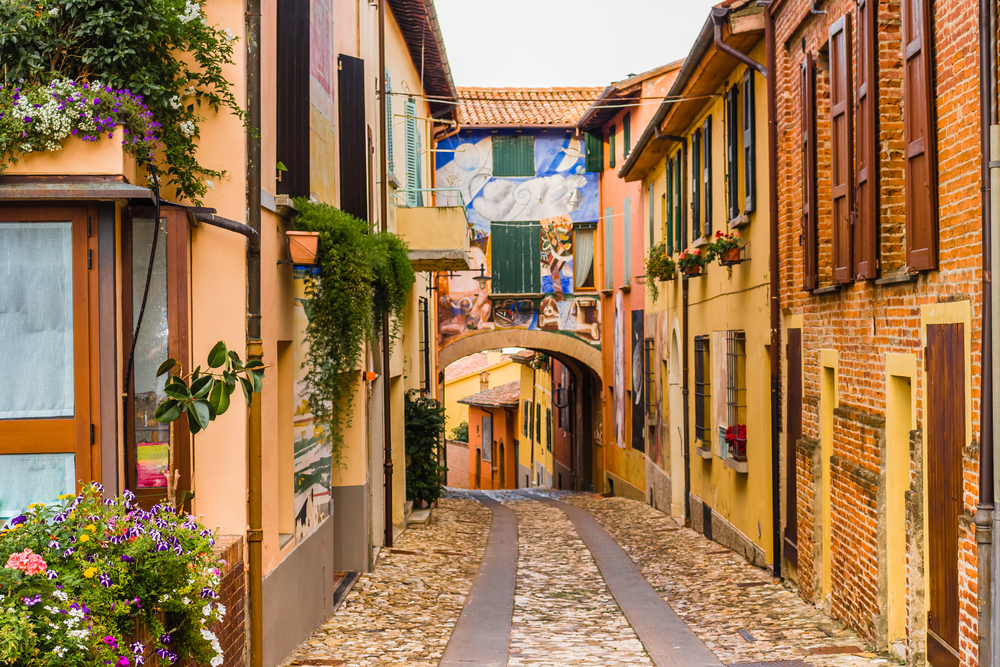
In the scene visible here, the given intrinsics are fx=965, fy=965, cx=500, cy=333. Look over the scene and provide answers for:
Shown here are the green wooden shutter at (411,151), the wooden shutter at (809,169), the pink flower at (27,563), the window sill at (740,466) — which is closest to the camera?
the pink flower at (27,563)

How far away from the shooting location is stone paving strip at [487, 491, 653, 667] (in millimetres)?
7453

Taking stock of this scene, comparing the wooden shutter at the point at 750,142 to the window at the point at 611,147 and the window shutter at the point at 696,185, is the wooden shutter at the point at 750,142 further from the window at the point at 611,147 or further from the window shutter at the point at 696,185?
the window at the point at 611,147

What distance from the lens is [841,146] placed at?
25.6ft

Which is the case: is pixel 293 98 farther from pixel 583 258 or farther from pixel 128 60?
pixel 583 258

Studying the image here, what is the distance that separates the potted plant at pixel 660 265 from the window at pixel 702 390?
1.71 metres

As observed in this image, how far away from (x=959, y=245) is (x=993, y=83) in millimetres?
951

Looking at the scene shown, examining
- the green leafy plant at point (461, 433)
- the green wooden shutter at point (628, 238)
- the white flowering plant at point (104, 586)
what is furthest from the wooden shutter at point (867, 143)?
the green leafy plant at point (461, 433)

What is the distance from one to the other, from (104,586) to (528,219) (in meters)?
19.3

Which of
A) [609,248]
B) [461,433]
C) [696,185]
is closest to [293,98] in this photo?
[696,185]

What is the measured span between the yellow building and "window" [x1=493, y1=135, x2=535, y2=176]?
541cm

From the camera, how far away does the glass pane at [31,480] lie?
520 cm

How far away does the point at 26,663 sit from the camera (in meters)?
3.41

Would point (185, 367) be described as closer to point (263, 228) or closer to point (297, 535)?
point (263, 228)

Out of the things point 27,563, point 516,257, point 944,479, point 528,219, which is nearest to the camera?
point 27,563
